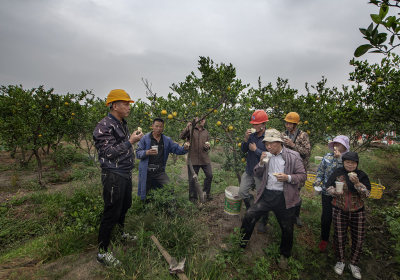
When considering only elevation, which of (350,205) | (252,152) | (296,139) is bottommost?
(350,205)

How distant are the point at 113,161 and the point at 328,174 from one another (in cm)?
351

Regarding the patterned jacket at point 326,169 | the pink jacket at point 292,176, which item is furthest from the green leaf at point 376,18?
the patterned jacket at point 326,169

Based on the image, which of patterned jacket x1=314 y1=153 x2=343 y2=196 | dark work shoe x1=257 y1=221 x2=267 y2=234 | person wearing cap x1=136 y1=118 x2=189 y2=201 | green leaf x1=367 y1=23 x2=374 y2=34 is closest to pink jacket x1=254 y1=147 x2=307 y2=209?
patterned jacket x1=314 y1=153 x2=343 y2=196

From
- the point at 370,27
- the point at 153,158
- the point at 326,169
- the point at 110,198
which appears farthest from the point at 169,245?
the point at 370,27

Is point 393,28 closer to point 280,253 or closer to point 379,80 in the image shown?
point 379,80

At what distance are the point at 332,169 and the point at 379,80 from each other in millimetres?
1611

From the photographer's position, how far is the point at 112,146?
2.37 meters

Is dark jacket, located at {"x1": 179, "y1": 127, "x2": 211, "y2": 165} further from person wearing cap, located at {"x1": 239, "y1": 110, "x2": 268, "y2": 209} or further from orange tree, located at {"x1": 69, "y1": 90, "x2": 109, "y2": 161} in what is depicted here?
orange tree, located at {"x1": 69, "y1": 90, "x2": 109, "y2": 161}

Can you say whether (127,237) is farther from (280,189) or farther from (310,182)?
(310,182)

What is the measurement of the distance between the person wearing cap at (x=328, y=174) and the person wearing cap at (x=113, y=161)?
3.13 m

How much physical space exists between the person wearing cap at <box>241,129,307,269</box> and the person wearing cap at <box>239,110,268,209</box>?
479mm

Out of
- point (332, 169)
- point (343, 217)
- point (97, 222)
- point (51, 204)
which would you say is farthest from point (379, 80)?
point (51, 204)

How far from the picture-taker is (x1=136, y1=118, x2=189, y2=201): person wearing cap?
3.53 m

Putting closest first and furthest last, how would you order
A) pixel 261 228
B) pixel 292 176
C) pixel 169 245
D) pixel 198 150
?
pixel 292 176
pixel 169 245
pixel 261 228
pixel 198 150
